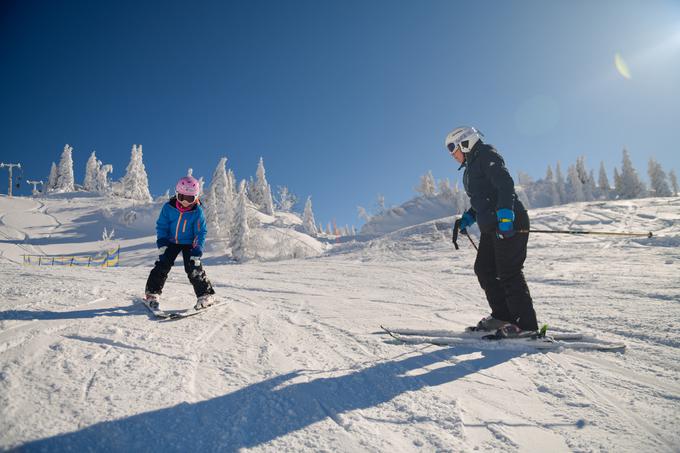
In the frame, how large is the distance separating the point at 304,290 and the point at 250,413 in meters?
4.85

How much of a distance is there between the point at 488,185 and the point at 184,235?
4.31 meters

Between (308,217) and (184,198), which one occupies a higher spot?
(308,217)

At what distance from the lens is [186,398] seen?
6.49 ft

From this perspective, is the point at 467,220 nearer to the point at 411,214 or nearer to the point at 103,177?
the point at 411,214

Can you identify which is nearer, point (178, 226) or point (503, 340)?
point (503, 340)

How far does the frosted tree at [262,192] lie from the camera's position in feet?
254

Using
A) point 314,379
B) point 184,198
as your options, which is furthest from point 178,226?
point 314,379

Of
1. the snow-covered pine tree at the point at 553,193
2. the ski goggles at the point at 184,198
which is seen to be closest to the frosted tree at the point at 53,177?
the ski goggles at the point at 184,198

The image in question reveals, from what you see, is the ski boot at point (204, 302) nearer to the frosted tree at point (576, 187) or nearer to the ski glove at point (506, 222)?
the ski glove at point (506, 222)

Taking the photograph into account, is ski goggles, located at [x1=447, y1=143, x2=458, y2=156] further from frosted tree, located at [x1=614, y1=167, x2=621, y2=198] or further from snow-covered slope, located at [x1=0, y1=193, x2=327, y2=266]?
frosted tree, located at [x1=614, y1=167, x2=621, y2=198]

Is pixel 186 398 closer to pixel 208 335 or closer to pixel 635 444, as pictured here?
pixel 208 335

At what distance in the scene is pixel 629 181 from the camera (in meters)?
59.9

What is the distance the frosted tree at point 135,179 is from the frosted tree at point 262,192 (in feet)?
79.2

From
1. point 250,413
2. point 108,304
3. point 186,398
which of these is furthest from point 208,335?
point 108,304
